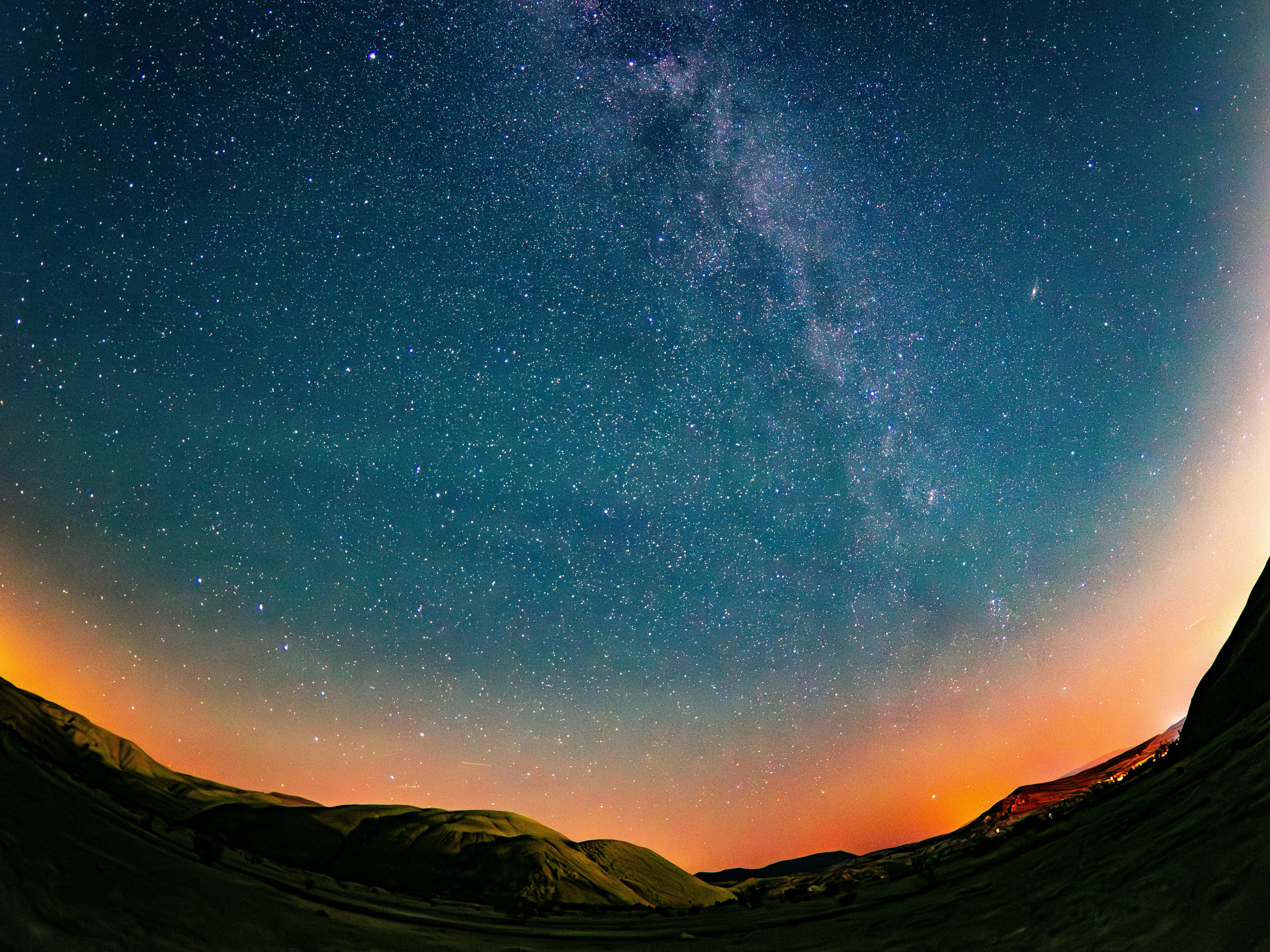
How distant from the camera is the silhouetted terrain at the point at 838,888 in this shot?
29.1 feet

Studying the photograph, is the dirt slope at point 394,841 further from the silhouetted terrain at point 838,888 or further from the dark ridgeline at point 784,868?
the dark ridgeline at point 784,868

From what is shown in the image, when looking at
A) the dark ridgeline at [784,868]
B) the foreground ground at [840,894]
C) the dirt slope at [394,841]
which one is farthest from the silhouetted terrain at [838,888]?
the dark ridgeline at [784,868]

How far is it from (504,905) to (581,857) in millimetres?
37823

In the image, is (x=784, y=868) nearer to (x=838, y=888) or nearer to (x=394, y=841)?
(x=394, y=841)

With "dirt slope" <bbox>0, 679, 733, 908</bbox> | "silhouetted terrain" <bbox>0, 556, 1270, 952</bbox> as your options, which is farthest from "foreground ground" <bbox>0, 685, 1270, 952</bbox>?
"dirt slope" <bbox>0, 679, 733, 908</bbox>

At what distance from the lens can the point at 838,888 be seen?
52.5 ft

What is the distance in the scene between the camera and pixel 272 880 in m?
15.0

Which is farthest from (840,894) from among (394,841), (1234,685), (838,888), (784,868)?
(784,868)

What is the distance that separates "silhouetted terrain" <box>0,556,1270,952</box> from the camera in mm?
8883

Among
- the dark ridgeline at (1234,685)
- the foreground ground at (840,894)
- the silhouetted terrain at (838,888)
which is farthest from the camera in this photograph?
the dark ridgeline at (1234,685)

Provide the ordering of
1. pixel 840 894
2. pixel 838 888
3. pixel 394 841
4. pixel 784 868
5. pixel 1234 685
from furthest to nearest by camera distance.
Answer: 1. pixel 784 868
2. pixel 394 841
3. pixel 838 888
4. pixel 1234 685
5. pixel 840 894

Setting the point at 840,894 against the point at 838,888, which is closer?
the point at 840,894

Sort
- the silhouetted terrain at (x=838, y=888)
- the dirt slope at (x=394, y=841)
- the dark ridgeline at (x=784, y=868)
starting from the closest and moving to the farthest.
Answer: the silhouetted terrain at (x=838, y=888)
the dirt slope at (x=394, y=841)
the dark ridgeline at (x=784, y=868)

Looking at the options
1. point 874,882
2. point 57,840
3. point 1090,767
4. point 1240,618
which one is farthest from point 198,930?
point 1090,767
